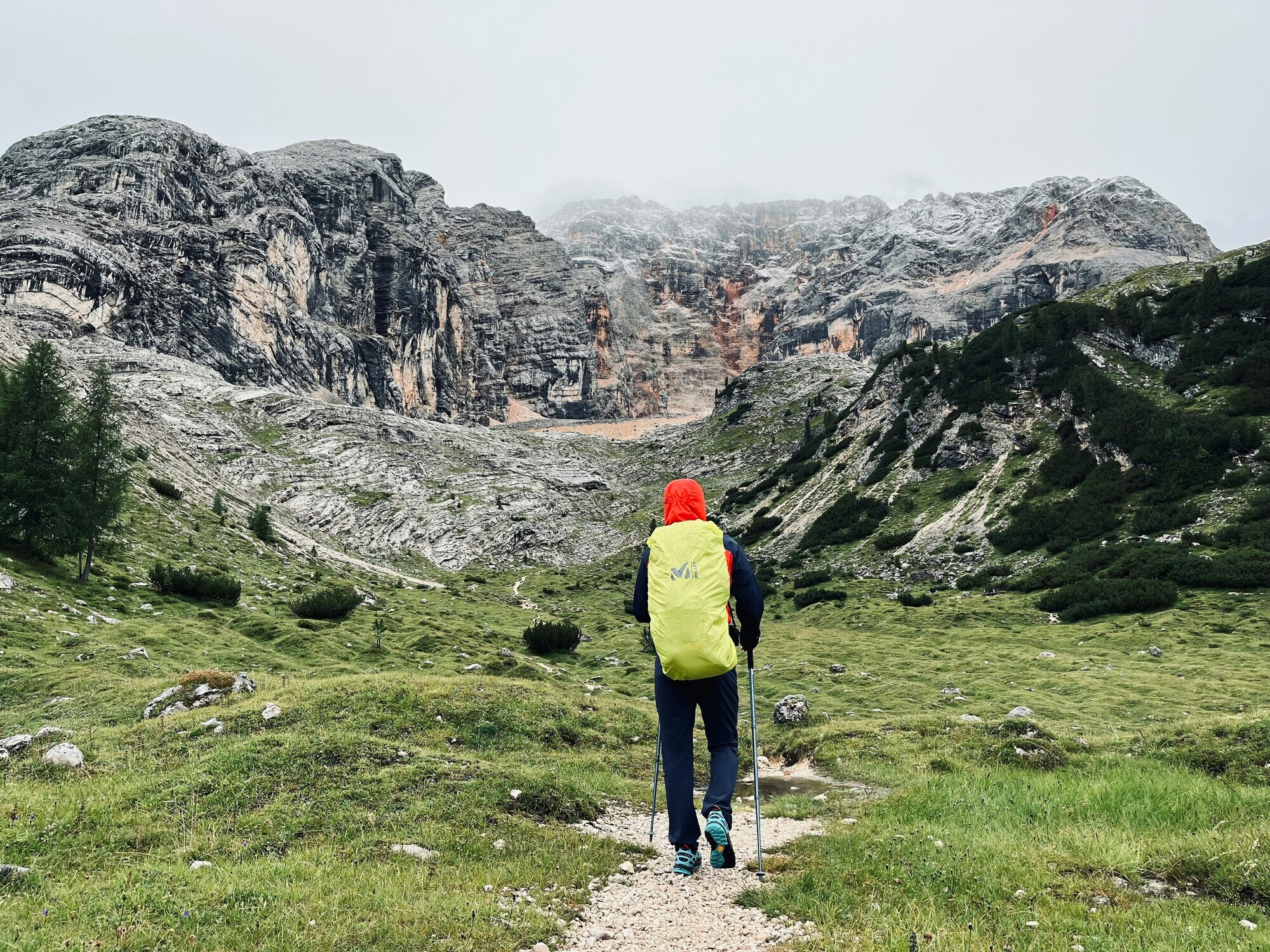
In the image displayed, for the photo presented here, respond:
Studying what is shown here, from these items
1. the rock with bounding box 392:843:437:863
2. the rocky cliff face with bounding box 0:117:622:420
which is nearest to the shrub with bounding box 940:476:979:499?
the rock with bounding box 392:843:437:863

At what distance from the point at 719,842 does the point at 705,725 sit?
120 centimetres

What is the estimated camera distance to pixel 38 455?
26562mm

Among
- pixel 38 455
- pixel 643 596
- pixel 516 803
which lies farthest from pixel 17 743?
pixel 38 455

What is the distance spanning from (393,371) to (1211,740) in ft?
576

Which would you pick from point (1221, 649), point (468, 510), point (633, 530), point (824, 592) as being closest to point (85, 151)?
point (468, 510)

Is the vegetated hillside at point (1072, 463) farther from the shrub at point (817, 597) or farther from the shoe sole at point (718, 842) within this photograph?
the shoe sole at point (718, 842)

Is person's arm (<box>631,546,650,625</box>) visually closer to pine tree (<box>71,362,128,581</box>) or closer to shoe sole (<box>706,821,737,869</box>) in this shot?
shoe sole (<box>706,821,737,869</box>)

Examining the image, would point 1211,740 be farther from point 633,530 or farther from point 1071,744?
point 633,530

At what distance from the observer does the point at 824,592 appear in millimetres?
44969

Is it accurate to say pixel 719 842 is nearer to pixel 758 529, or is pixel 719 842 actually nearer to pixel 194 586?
pixel 194 586

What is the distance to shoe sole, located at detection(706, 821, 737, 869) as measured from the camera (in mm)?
6527

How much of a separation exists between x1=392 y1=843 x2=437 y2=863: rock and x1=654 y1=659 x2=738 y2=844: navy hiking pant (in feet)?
8.51

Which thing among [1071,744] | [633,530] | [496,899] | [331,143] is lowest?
[633,530]

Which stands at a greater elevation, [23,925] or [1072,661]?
[23,925]
